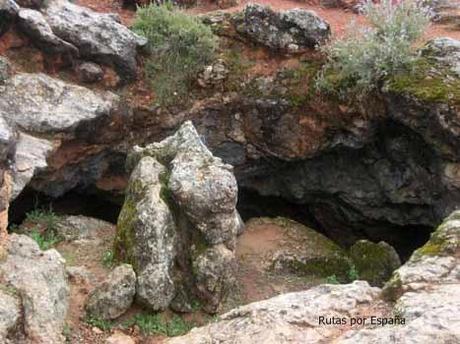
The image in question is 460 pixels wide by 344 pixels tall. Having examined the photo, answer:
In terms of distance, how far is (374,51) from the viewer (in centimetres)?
1102

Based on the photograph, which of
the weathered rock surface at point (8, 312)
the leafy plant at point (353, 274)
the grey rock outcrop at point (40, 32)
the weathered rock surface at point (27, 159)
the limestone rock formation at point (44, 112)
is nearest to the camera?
the weathered rock surface at point (8, 312)

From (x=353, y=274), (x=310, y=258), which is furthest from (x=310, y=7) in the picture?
(x=353, y=274)

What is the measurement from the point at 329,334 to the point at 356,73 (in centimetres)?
657

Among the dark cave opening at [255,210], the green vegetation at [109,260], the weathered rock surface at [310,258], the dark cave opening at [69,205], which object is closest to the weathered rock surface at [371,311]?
the green vegetation at [109,260]

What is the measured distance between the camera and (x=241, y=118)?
40.7 feet

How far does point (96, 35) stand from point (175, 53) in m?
1.65

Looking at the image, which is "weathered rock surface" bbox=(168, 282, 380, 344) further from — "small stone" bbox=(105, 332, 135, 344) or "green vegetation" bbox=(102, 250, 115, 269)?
"green vegetation" bbox=(102, 250, 115, 269)

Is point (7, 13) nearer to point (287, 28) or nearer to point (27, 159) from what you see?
point (27, 159)

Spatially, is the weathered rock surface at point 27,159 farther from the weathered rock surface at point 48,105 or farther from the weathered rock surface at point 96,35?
the weathered rock surface at point 96,35

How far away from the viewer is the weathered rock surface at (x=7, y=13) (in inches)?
392

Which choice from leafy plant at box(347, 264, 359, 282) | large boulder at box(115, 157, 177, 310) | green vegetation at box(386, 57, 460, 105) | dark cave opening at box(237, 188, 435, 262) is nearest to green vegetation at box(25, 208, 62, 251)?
large boulder at box(115, 157, 177, 310)

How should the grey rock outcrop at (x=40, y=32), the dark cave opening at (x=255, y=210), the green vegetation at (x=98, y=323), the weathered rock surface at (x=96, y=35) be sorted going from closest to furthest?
the green vegetation at (x=98, y=323) → the grey rock outcrop at (x=40, y=32) → the weathered rock surface at (x=96, y=35) → the dark cave opening at (x=255, y=210)

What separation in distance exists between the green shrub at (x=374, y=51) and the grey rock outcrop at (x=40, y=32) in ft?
16.0

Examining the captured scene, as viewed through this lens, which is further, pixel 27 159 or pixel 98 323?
pixel 27 159
